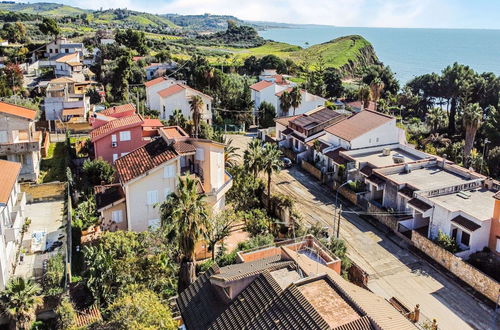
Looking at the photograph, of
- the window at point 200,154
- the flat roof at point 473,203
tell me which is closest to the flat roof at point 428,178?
the flat roof at point 473,203

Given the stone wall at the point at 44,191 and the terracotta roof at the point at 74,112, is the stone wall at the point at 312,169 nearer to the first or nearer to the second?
the stone wall at the point at 44,191

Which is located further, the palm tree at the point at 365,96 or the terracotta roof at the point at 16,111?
the palm tree at the point at 365,96

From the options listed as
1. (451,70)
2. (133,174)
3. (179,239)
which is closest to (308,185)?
(133,174)

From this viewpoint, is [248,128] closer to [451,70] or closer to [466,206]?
[451,70]

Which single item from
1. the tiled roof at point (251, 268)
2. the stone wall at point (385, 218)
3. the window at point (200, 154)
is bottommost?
the stone wall at point (385, 218)

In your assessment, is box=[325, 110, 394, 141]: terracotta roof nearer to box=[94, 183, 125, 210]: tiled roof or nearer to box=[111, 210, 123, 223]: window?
box=[94, 183, 125, 210]: tiled roof

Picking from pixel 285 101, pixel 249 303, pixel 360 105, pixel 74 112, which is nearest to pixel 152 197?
pixel 249 303

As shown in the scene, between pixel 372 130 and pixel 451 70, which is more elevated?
pixel 451 70

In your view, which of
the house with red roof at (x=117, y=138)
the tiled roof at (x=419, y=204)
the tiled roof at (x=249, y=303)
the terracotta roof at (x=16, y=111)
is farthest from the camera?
the house with red roof at (x=117, y=138)
